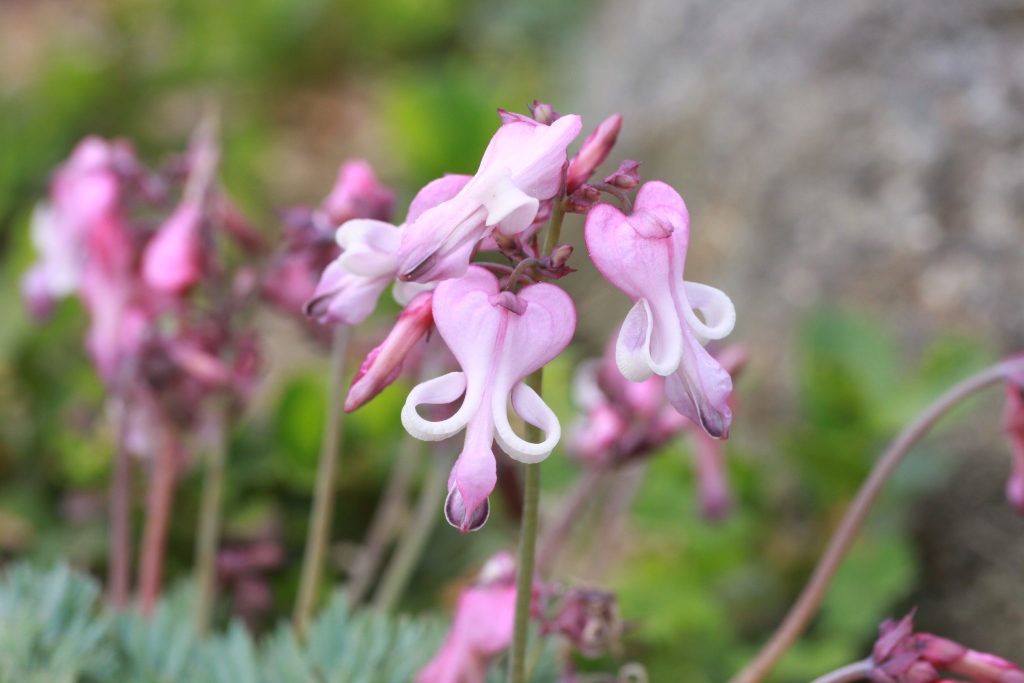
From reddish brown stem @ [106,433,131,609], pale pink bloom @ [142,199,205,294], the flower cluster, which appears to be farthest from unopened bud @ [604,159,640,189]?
reddish brown stem @ [106,433,131,609]

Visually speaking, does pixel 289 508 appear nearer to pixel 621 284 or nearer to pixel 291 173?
pixel 621 284

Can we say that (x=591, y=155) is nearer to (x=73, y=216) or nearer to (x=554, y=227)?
(x=554, y=227)

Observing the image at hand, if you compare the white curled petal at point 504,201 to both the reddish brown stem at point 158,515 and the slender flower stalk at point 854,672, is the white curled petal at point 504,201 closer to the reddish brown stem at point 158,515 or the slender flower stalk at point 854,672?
the slender flower stalk at point 854,672

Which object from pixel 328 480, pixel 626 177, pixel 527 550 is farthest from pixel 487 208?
pixel 328 480

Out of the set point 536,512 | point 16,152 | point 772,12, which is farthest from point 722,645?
point 16,152

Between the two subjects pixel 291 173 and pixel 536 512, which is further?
pixel 291 173

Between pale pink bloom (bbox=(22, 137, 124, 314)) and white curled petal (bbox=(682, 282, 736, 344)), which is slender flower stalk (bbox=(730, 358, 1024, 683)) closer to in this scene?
white curled petal (bbox=(682, 282, 736, 344))
